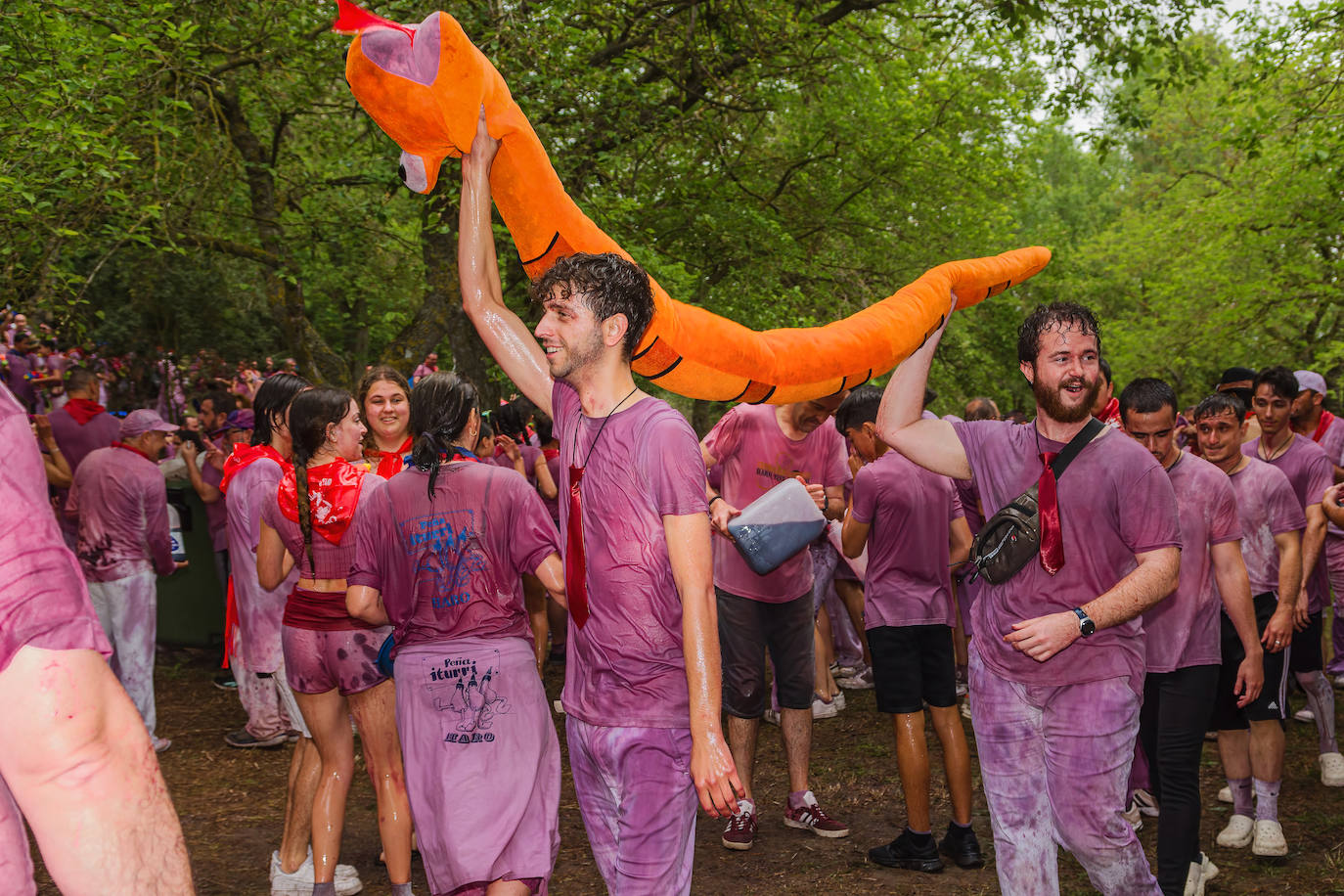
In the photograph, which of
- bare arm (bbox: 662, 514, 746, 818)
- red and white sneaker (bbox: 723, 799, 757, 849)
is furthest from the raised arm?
red and white sneaker (bbox: 723, 799, 757, 849)

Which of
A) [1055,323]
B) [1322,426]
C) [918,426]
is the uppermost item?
[1055,323]

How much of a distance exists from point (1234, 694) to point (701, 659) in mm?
3499

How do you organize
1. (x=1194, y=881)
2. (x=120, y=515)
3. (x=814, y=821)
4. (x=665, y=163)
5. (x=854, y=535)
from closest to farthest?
(x=1194, y=881)
(x=854, y=535)
(x=814, y=821)
(x=120, y=515)
(x=665, y=163)

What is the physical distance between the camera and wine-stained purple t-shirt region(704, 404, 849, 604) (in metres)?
5.66

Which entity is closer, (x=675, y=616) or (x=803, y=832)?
(x=675, y=616)

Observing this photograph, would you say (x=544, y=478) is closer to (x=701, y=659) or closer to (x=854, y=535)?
(x=854, y=535)

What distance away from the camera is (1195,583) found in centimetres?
449

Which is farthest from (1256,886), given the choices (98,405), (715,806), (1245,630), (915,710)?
(98,405)

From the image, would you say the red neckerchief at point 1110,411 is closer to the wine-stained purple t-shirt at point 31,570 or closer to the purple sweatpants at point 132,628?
the wine-stained purple t-shirt at point 31,570

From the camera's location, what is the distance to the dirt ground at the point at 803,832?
520 centimetres

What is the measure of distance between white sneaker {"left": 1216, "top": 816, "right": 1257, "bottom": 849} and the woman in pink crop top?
13.1 ft

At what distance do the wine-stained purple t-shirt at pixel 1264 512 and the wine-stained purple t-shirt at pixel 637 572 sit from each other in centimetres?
372

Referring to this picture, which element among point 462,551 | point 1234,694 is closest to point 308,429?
point 462,551

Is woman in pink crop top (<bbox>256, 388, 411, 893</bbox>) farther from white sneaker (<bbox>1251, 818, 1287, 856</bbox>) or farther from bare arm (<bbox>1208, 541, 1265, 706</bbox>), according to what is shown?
white sneaker (<bbox>1251, 818, 1287, 856</bbox>)
